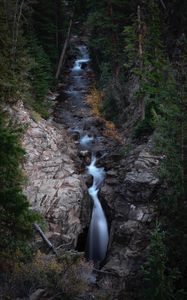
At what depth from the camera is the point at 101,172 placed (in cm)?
2452

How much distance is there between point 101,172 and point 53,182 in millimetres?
4416

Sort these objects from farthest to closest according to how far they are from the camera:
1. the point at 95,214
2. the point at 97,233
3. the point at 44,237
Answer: the point at 95,214 → the point at 97,233 → the point at 44,237

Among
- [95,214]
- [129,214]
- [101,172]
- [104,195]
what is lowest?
[95,214]

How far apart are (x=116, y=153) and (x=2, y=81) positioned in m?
9.02

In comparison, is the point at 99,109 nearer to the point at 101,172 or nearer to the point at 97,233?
the point at 101,172

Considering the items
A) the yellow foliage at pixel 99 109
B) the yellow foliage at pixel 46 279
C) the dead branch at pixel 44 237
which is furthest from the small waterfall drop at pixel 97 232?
the yellow foliage at pixel 99 109

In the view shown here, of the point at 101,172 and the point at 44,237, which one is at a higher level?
the point at 44,237

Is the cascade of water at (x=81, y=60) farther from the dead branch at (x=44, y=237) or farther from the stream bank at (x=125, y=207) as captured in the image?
the dead branch at (x=44, y=237)

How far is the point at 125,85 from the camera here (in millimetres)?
33000

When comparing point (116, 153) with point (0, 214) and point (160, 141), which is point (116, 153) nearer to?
point (160, 141)

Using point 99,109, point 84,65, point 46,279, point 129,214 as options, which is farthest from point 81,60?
point 46,279

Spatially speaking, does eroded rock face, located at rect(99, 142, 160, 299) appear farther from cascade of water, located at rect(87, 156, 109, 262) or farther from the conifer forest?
cascade of water, located at rect(87, 156, 109, 262)

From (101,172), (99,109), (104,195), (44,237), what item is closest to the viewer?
(44,237)

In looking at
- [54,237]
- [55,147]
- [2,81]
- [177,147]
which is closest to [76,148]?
Answer: [55,147]
